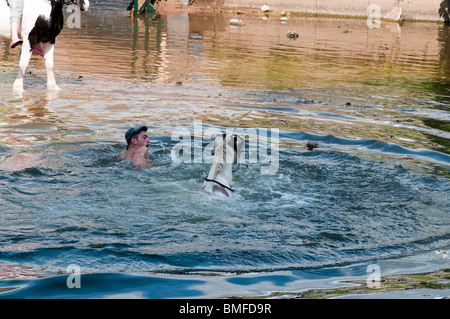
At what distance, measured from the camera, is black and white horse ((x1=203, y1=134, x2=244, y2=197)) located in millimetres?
5699

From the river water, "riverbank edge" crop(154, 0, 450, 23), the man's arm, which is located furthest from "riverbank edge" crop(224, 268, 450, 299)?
"riverbank edge" crop(154, 0, 450, 23)

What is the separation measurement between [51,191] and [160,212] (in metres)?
1.21

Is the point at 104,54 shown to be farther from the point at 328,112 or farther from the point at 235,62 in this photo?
the point at 328,112

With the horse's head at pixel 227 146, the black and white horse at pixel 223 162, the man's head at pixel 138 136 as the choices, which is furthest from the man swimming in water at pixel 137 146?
the horse's head at pixel 227 146

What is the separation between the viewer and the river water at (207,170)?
14.8 feet

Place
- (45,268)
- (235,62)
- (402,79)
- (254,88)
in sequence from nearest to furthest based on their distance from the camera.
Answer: (45,268), (254,88), (402,79), (235,62)

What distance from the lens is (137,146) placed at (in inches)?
277

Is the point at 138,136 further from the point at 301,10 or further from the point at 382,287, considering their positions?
the point at 301,10

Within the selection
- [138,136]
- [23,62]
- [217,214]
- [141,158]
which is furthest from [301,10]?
[217,214]

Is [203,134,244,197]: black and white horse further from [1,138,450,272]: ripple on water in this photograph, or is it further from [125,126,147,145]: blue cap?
[125,126,147,145]: blue cap

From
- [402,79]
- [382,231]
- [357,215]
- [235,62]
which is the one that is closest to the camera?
[382,231]

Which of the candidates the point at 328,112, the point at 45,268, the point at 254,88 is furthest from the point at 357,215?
the point at 254,88

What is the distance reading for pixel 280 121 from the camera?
30.7ft

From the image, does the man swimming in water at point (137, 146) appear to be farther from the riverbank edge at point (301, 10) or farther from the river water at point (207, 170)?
the riverbank edge at point (301, 10)
